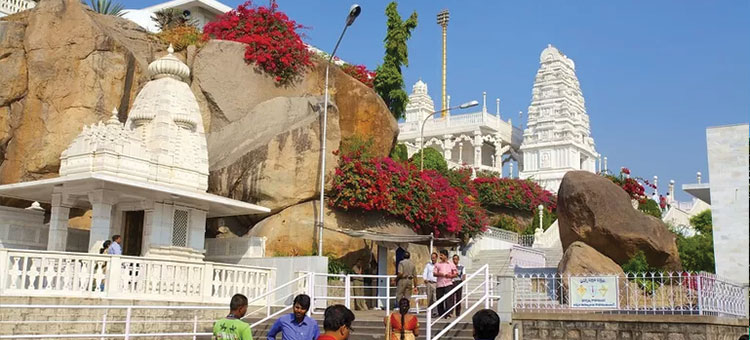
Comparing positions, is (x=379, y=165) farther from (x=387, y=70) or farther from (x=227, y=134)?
(x=387, y=70)

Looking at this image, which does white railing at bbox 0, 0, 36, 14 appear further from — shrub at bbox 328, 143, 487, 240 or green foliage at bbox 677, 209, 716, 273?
green foliage at bbox 677, 209, 716, 273

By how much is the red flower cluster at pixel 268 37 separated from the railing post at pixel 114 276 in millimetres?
13161

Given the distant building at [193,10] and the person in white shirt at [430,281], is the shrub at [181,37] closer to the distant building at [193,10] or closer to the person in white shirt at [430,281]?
the distant building at [193,10]

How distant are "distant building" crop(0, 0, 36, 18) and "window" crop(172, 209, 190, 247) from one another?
15.3 meters

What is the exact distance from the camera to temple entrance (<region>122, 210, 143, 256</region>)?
20047 millimetres

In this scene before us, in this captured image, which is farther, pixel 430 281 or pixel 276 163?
pixel 276 163

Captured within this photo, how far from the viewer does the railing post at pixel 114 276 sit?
15.8 metres


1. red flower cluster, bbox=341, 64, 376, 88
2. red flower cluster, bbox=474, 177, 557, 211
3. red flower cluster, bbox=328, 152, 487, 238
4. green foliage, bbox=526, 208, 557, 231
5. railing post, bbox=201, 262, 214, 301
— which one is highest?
red flower cluster, bbox=341, 64, 376, 88

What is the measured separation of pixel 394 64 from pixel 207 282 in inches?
981

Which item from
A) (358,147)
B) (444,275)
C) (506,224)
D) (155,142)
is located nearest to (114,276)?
(155,142)

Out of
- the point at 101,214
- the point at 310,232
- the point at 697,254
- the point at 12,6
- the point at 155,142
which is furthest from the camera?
the point at 697,254

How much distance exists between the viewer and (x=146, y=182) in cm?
1875

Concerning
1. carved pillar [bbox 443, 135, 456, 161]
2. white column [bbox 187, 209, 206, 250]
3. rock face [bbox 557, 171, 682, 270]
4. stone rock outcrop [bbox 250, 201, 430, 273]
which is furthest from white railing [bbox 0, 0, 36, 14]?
carved pillar [bbox 443, 135, 456, 161]

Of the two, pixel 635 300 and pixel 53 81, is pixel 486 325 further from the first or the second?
pixel 53 81
